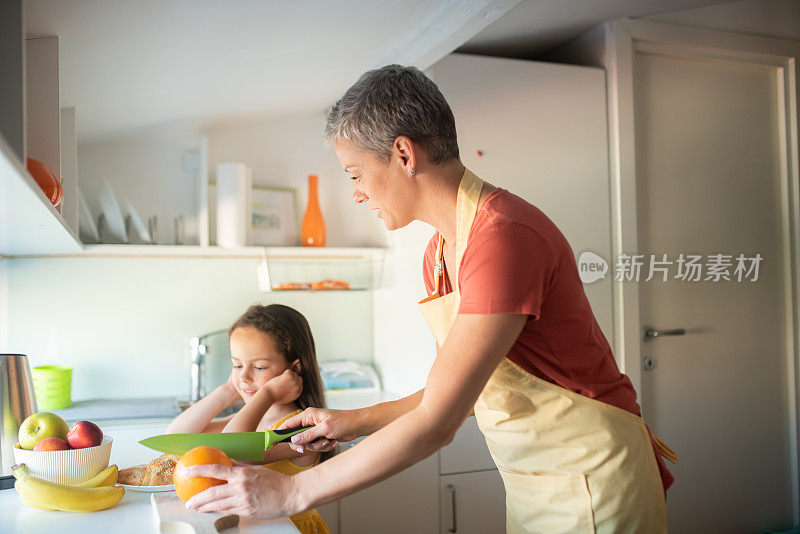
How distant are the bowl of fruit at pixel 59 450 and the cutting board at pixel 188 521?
0.21 m

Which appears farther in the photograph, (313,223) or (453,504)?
(313,223)

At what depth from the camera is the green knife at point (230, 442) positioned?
1137mm

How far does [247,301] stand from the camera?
2.57m

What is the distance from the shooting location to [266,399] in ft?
5.26

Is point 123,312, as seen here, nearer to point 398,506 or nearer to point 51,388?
point 51,388

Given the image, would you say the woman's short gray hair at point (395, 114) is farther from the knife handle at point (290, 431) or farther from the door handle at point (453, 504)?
the door handle at point (453, 504)

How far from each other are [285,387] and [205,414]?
311 millimetres

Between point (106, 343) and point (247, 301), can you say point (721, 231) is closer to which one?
point (247, 301)

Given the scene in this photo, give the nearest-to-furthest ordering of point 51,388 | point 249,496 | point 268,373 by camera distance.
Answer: point 249,496, point 268,373, point 51,388

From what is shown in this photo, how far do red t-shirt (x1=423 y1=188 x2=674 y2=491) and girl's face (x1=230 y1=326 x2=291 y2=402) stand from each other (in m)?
0.81

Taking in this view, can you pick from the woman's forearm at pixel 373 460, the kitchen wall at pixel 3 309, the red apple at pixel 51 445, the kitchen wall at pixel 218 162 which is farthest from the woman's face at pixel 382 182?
the kitchen wall at pixel 3 309

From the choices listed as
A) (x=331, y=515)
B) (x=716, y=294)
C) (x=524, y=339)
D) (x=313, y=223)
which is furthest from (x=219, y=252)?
(x=716, y=294)

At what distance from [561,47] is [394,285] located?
44.4 inches

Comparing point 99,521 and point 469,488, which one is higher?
point 99,521
